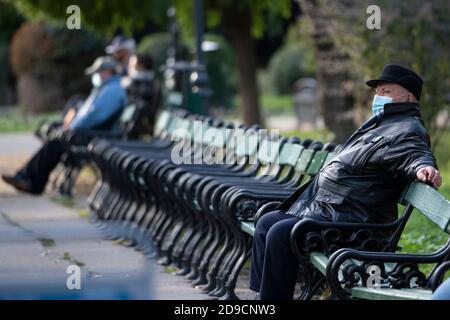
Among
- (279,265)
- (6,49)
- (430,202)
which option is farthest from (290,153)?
(6,49)

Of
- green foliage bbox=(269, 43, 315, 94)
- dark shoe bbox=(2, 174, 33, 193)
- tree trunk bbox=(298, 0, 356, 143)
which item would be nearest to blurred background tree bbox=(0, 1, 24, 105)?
green foliage bbox=(269, 43, 315, 94)

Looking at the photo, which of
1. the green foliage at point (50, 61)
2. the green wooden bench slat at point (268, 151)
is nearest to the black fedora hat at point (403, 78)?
the green wooden bench slat at point (268, 151)

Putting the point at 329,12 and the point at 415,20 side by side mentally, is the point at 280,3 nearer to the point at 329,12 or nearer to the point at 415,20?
the point at 329,12

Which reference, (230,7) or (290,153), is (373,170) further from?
(230,7)

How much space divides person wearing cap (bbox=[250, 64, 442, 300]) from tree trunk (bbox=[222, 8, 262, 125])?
1701 centimetres

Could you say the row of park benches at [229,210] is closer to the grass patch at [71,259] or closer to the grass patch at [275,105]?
the grass patch at [71,259]

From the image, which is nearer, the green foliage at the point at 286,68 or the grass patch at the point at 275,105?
the grass patch at the point at 275,105

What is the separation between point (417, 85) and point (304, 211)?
0.98 meters

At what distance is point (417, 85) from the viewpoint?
7.44 m

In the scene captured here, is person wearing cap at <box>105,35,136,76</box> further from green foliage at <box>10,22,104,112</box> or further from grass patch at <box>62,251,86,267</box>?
green foliage at <box>10,22,104,112</box>

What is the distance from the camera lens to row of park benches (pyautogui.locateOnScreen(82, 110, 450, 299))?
22.6ft

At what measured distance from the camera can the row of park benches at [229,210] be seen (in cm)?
688

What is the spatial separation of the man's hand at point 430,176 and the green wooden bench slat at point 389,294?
0.56m

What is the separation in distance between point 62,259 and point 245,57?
15520 millimetres
